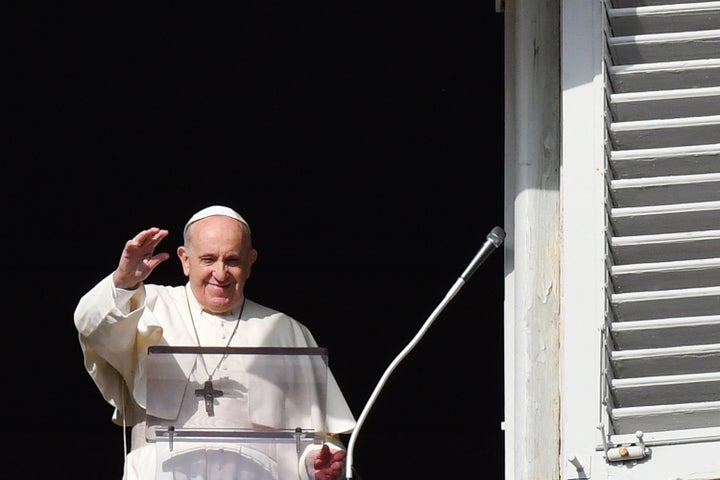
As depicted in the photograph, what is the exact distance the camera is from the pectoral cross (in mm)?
4055

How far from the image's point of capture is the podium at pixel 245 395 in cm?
398

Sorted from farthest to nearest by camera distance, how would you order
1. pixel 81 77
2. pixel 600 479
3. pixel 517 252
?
pixel 81 77, pixel 517 252, pixel 600 479

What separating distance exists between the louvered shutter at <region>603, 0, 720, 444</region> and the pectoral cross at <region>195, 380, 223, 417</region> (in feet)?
2.69

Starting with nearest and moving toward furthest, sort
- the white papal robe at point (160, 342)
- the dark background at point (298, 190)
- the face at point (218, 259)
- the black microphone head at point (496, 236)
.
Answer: the black microphone head at point (496, 236) < the white papal robe at point (160, 342) < the face at point (218, 259) < the dark background at point (298, 190)

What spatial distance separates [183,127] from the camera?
7238mm

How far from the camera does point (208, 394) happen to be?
4.06m

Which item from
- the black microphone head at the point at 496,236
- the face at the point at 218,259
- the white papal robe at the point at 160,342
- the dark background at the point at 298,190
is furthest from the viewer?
the dark background at the point at 298,190

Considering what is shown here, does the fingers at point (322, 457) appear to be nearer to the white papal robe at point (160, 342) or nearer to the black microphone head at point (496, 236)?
the white papal robe at point (160, 342)

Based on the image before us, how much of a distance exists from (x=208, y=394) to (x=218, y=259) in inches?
20.5

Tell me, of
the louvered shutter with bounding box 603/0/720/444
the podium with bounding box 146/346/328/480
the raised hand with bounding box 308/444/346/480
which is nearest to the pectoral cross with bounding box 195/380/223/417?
the podium with bounding box 146/346/328/480

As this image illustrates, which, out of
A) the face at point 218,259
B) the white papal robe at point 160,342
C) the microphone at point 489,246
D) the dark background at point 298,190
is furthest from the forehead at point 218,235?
the dark background at point 298,190

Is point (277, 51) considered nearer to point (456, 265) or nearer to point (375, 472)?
point (456, 265)

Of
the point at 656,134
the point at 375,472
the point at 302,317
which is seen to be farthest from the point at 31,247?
the point at 656,134

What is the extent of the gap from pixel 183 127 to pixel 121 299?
312 cm
